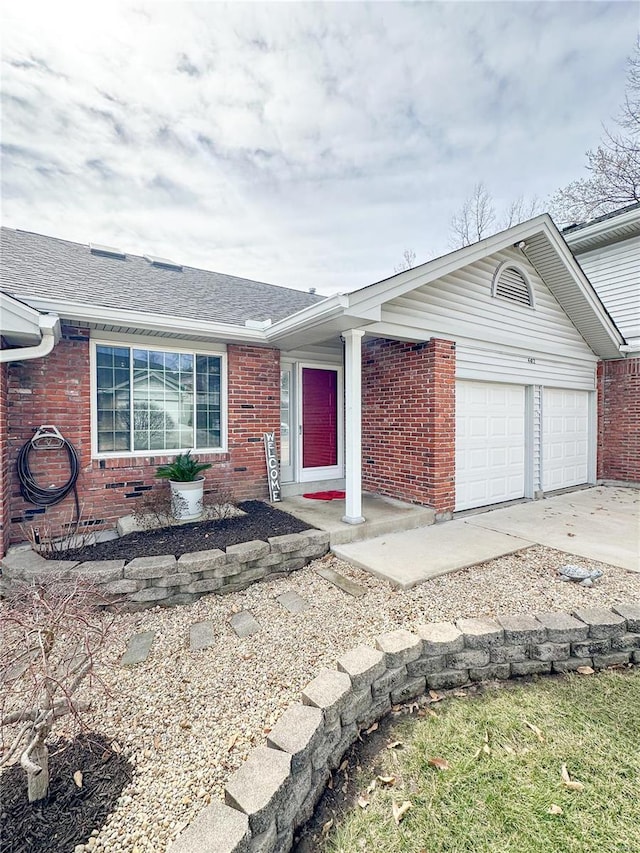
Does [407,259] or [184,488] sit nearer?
[184,488]

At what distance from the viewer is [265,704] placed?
250 centimetres

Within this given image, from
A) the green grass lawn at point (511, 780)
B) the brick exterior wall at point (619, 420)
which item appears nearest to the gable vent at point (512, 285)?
the brick exterior wall at point (619, 420)

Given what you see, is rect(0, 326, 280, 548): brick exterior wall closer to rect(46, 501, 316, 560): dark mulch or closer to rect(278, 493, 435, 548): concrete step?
rect(46, 501, 316, 560): dark mulch

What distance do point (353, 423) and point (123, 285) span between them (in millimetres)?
4077

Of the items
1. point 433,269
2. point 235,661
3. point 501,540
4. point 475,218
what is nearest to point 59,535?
point 235,661

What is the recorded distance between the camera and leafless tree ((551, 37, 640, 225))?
10836 mm

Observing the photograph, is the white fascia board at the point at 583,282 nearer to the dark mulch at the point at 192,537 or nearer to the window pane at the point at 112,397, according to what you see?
the dark mulch at the point at 192,537

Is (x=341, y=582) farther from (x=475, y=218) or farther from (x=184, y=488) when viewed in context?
(x=475, y=218)

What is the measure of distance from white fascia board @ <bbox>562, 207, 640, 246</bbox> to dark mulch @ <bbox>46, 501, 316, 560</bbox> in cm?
864

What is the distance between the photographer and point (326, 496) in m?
6.97

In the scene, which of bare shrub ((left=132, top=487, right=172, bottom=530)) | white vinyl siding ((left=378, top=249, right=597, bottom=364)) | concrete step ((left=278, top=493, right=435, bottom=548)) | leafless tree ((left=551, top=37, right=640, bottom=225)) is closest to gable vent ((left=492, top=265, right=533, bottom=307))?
white vinyl siding ((left=378, top=249, right=597, bottom=364))

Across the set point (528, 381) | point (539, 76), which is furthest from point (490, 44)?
point (528, 381)

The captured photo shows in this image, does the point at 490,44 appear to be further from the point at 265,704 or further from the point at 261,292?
the point at 265,704

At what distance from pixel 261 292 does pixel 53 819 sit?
28.0 feet
